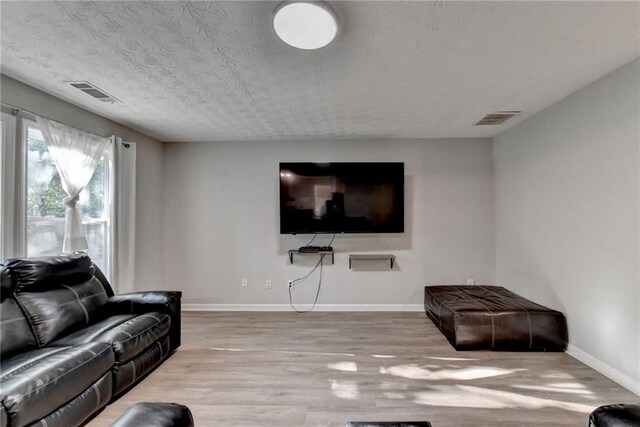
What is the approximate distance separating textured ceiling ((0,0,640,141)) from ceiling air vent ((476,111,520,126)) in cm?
15

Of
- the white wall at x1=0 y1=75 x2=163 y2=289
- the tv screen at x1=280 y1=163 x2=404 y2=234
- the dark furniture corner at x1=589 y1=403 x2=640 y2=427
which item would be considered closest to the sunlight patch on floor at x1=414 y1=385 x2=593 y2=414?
the dark furniture corner at x1=589 y1=403 x2=640 y2=427

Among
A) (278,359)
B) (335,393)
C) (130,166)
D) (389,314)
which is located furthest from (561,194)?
(130,166)

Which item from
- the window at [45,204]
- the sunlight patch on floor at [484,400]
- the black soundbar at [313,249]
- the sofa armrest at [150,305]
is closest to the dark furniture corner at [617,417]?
the sunlight patch on floor at [484,400]

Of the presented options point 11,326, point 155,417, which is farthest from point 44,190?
point 155,417

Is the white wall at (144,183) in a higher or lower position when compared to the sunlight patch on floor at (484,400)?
higher

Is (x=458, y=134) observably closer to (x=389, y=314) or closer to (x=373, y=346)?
(x=389, y=314)

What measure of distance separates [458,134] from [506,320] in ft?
7.94

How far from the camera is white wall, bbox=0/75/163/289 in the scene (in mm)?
2791

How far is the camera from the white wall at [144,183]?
279 centimetres

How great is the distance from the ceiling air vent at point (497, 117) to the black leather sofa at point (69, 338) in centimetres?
393

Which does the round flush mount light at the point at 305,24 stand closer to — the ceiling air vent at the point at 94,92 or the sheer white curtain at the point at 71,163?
the ceiling air vent at the point at 94,92

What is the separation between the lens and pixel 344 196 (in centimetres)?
389

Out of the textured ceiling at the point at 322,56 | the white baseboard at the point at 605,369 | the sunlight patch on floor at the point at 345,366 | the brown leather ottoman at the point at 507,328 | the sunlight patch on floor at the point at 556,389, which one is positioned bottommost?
the sunlight patch on floor at the point at 345,366

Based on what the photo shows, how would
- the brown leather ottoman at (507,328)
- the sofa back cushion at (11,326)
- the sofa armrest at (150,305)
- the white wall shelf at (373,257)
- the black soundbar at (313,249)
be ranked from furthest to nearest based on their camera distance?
1. the white wall shelf at (373,257)
2. the black soundbar at (313,249)
3. the brown leather ottoman at (507,328)
4. the sofa armrest at (150,305)
5. the sofa back cushion at (11,326)
